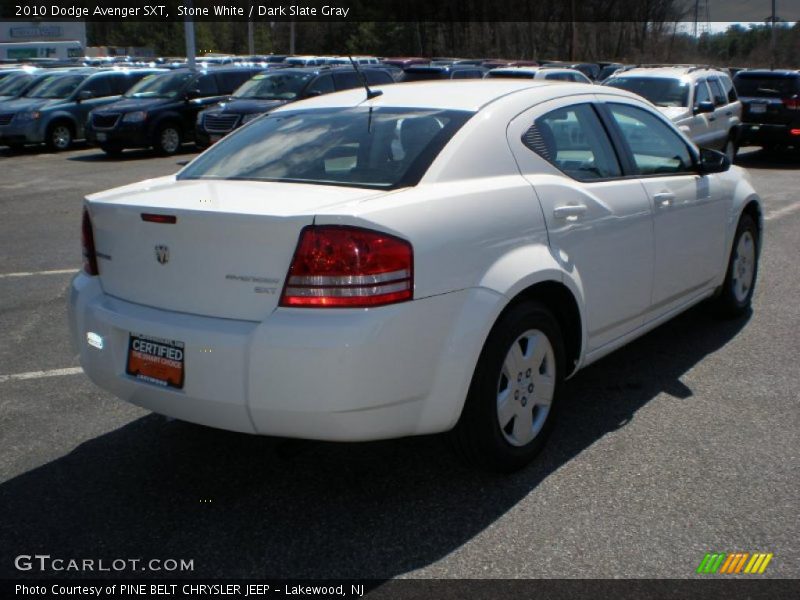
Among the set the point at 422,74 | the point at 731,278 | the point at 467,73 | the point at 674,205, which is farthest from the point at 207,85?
the point at 674,205

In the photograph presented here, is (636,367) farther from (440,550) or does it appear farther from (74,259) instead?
(74,259)

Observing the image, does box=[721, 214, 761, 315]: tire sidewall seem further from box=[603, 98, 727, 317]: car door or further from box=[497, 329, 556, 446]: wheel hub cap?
box=[497, 329, 556, 446]: wheel hub cap

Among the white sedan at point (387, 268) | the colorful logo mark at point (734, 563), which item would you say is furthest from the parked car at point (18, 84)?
the colorful logo mark at point (734, 563)

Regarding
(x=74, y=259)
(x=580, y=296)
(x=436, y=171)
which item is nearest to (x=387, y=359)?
(x=436, y=171)

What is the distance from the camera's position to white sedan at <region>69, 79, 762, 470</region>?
11.1ft

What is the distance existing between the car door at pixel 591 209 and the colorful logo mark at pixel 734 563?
4.42 feet

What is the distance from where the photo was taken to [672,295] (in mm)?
5277

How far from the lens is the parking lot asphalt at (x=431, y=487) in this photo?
343cm

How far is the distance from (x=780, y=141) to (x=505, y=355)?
16.0m

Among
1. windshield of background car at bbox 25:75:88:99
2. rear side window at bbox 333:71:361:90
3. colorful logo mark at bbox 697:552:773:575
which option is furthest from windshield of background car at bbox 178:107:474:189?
windshield of background car at bbox 25:75:88:99

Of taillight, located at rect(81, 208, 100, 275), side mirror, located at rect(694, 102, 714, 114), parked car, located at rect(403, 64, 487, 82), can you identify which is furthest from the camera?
parked car, located at rect(403, 64, 487, 82)

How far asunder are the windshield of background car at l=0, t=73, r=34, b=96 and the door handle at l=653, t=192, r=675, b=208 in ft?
69.9

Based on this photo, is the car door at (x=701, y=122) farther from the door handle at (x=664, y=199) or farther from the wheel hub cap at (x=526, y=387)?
the wheel hub cap at (x=526, y=387)

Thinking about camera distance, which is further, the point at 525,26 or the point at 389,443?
the point at 525,26
